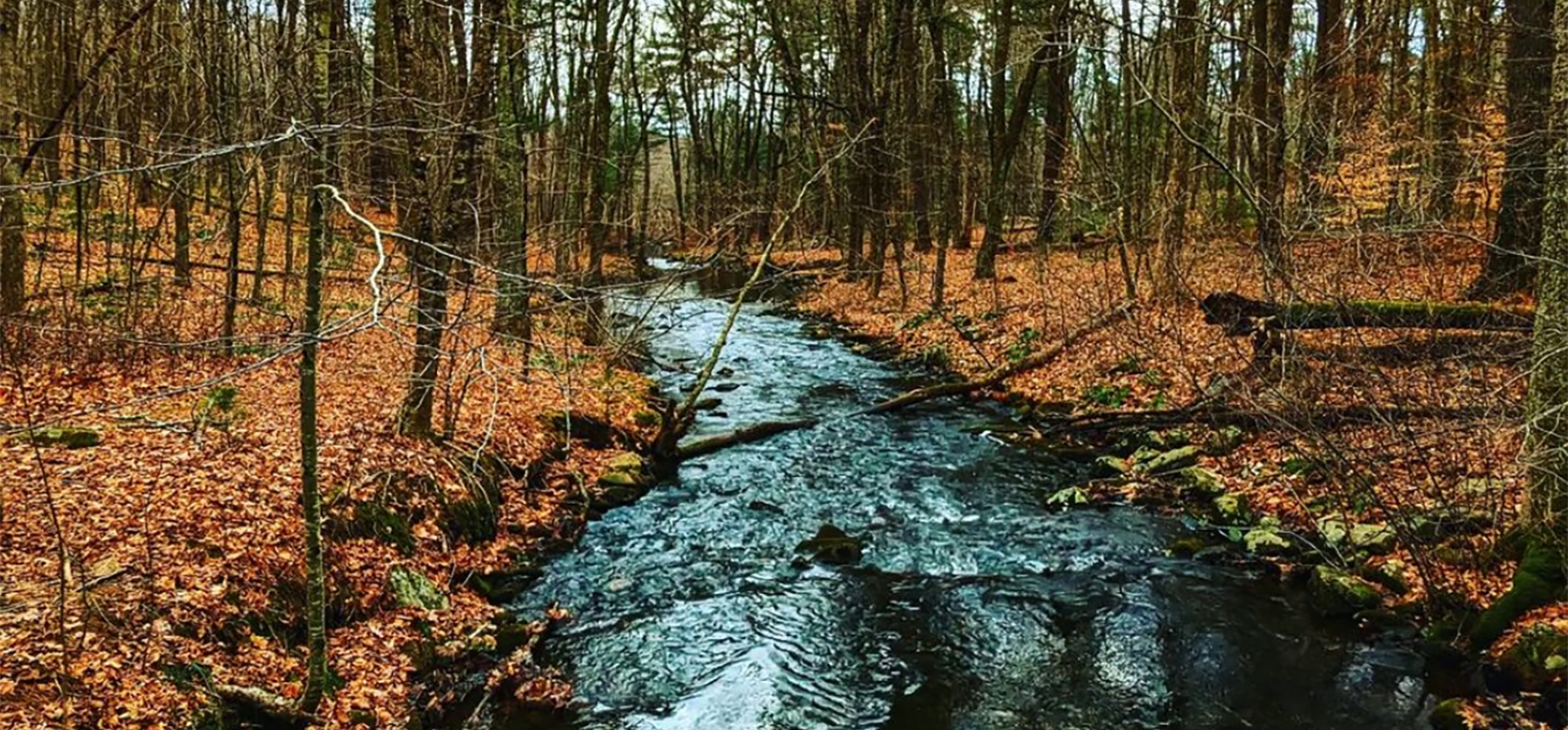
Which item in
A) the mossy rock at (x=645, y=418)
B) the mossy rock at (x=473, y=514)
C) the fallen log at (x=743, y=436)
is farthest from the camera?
the mossy rock at (x=645, y=418)

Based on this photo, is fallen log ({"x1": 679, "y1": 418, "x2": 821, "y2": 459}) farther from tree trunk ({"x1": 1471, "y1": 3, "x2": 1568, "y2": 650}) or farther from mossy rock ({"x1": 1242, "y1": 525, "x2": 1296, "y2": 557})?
tree trunk ({"x1": 1471, "y1": 3, "x2": 1568, "y2": 650})

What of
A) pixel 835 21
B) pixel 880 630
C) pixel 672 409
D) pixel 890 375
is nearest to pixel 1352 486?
pixel 880 630

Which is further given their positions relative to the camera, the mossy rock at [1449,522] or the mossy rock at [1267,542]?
the mossy rock at [1267,542]

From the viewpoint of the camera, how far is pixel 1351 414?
8695mm

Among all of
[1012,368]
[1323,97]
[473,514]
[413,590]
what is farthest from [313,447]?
[1323,97]

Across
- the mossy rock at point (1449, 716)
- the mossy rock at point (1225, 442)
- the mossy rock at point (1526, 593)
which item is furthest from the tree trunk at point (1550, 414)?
the mossy rock at point (1225, 442)

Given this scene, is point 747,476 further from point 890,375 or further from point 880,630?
point 890,375

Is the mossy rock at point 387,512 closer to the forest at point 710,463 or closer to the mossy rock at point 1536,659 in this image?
the forest at point 710,463

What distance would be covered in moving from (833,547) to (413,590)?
4.16 metres

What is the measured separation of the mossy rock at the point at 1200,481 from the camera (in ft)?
32.9

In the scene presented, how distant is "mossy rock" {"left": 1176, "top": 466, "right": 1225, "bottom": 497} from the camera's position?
395 inches

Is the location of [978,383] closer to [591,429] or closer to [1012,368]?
[1012,368]

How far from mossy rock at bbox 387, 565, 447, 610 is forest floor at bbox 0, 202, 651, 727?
2cm

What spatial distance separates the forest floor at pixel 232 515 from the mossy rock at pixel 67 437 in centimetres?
10
